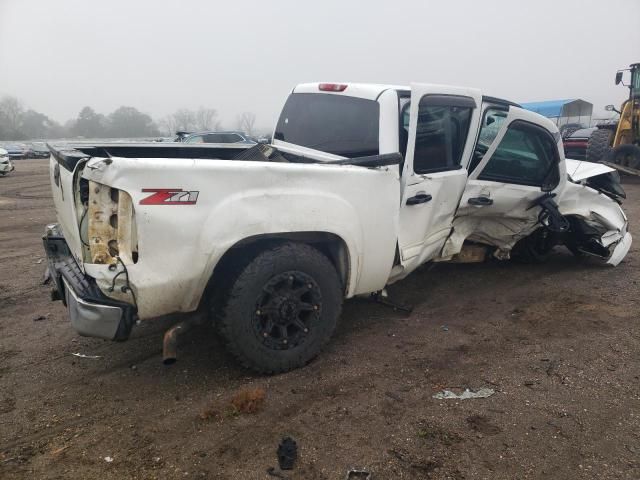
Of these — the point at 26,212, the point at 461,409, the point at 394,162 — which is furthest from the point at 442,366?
the point at 26,212

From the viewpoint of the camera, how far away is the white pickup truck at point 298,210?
255 centimetres

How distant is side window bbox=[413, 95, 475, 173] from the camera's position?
12.0ft

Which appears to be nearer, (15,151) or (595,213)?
(595,213)

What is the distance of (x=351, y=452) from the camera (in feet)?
7.84

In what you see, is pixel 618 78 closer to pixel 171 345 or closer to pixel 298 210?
pixel 298 210

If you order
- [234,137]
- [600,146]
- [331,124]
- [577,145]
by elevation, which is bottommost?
→ [577,145]

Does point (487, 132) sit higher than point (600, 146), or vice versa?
point (487, 132)

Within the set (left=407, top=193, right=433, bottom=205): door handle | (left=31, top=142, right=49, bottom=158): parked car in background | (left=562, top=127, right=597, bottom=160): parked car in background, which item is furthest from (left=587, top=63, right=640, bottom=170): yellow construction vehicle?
(left=31, top=142, right=49, bottom=158): parked car in background

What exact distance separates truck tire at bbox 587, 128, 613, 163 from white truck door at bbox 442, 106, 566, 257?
10.7m

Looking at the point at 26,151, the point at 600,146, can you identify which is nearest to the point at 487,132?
the point at 600,146

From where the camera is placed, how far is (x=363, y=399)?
2.86 m

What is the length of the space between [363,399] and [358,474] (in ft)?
2.08

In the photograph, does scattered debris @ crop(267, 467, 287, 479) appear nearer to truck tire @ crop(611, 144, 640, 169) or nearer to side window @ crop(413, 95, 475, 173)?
side window @ crop(413, 95, 475, 173)

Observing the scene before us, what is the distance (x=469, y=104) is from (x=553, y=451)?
2656 mm
